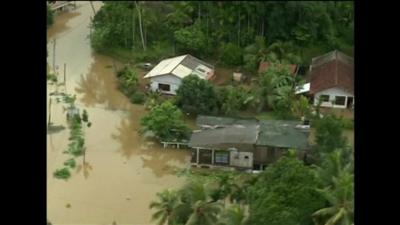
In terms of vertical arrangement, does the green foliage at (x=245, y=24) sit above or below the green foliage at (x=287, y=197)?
above

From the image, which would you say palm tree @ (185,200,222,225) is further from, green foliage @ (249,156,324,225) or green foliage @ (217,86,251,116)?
green foliage @ (217,86,251,116)

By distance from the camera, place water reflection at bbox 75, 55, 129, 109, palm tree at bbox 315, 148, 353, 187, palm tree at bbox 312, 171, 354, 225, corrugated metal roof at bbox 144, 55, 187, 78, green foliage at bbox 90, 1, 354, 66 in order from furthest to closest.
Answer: green foliage at bbox 90, 1, 354, 66 → water reflection at bbox 75, 55, 129, 109 → corrugated metal roof at bbox 144, 55, 187, 78 → palm tree at bbox 315, 148, 353, 187 → palm tree at bbox 312, 171, 354, 225

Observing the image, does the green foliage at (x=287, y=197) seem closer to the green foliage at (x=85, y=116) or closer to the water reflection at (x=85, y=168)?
the water reflection at (x=85, y=168)

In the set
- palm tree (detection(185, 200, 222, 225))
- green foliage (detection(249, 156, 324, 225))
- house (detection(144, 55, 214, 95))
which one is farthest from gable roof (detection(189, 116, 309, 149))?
palm tree (detection(185, 200, 222, 225))

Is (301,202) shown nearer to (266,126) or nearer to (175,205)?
(175,205)

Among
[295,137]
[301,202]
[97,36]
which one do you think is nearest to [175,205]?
[301,202]

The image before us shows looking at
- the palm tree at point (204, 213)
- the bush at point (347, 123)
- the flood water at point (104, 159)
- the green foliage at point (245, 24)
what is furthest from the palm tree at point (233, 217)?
the green foliage at point (245, 24)
